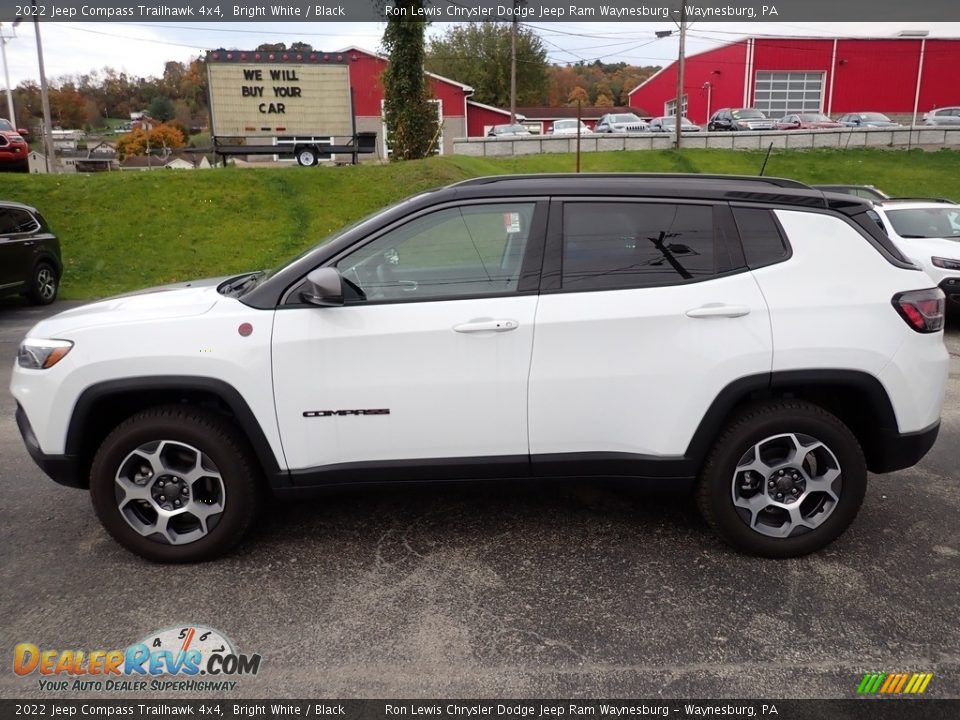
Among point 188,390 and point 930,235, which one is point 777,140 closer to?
point 930,235

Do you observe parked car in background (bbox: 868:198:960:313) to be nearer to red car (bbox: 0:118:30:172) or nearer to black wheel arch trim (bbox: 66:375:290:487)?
black wheel arch trim (bbox: 66:375:290:487)

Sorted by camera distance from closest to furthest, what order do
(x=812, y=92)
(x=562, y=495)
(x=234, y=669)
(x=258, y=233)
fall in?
(x=234, y=669) → (x=562, y=495) → (x=258, y=233) → (x=812, y=92)

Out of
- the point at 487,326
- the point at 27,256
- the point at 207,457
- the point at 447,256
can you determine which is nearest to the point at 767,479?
the point at 487,326

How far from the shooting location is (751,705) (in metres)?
2.57

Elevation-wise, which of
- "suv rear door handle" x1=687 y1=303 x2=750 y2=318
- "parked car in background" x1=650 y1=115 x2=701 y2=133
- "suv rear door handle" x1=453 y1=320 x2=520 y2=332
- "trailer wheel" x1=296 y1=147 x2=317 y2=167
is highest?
"parked car in background" x1=650 y1=115 x2=701 y2=133

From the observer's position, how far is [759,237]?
3494mm

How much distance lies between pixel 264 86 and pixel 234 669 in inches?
907

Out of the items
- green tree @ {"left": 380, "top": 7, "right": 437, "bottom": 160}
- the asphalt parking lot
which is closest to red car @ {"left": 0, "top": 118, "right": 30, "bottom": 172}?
green tree @ {"left": 380, "top": 7, "right": 437, "bottom": 160}

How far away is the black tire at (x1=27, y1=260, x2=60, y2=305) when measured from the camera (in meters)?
11.2

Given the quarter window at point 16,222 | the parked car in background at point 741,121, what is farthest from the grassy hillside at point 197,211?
the parked car in background at point 741,121

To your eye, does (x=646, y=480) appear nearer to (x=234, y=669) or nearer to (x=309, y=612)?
(x=309, y=612)

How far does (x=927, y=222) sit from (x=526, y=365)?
939cm

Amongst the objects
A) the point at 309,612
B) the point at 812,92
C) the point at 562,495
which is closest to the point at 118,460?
the point at 309,612

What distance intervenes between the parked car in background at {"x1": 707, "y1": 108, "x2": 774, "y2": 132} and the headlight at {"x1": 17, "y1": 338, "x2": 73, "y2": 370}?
3487 cm
